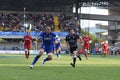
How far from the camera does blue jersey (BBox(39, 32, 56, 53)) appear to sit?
20438 mm

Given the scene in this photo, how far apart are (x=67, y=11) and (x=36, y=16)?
24.4 feet

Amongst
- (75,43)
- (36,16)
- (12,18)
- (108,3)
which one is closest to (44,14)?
(36,16)

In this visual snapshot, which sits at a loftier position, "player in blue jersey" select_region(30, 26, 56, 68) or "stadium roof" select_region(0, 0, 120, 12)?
"stadium roof" select_region(0, 0, 120, 12)

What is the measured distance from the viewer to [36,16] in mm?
77125

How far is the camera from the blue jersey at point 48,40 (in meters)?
20.4

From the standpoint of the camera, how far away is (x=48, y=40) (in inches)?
807

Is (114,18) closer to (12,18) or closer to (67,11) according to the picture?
(67,11)

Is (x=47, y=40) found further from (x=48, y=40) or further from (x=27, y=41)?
(x=27, y=41)
